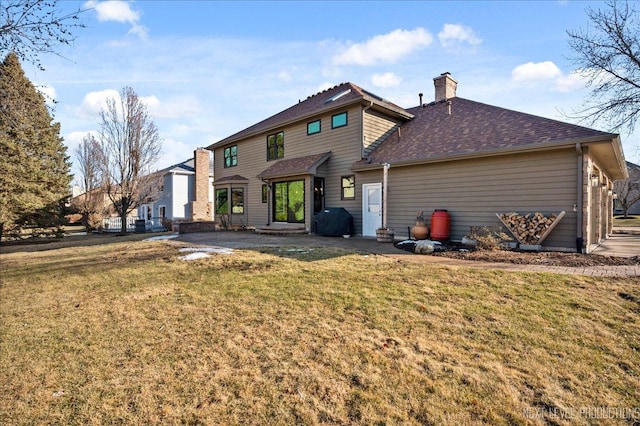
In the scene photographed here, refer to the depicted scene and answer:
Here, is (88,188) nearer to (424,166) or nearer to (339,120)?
(339,120)

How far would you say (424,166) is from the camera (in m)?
10.9

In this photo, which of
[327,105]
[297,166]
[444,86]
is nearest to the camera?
[327,105]

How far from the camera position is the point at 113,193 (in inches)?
687

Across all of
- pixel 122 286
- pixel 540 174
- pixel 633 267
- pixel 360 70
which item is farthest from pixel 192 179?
pixel 633 267

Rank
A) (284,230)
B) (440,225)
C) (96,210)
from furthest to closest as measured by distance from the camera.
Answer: (96,210) < (284,230) < (440,225)

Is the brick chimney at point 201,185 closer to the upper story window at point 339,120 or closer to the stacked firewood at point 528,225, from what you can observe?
the upper story window at point 339,120

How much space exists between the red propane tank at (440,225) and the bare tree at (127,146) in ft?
47.0

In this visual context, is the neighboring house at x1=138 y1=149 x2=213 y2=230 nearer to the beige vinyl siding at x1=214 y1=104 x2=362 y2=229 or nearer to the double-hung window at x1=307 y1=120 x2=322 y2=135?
the beige vinyl siding at x1=214 y1=104 x2=362 y2=229

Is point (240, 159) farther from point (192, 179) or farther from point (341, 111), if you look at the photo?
point (192, 179)

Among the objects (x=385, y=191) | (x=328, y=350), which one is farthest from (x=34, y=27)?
(x=385, y=191)

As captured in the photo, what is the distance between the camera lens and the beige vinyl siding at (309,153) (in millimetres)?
13047

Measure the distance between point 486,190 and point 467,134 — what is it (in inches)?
96.6

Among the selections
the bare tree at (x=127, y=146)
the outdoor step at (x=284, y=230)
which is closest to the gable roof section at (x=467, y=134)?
the outdoor step at (x=284, y=230)

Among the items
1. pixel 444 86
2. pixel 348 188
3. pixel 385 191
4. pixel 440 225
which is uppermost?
pixel 444 86
